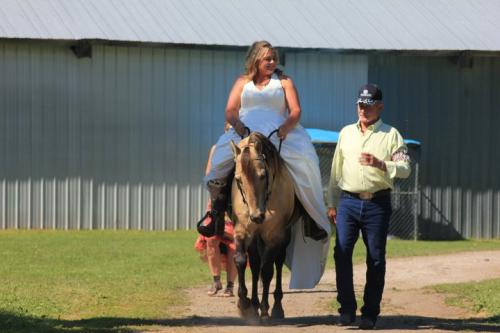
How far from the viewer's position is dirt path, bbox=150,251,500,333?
1068 cm

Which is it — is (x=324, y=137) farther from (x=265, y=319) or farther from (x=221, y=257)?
(x=265, y=319)

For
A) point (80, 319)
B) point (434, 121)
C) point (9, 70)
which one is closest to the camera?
point (80, 319)

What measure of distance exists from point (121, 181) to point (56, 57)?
3117 mm

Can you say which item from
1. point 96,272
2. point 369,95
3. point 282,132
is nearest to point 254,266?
point 282,132

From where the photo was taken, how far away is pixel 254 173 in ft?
35.2

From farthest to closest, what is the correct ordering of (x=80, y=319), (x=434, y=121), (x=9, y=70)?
(x=434, y=121) → (x=9, y=70) → (x=80, y=319)

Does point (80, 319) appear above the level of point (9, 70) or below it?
below

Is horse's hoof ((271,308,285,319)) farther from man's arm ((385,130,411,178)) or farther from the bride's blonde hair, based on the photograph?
the bride's blonde hair

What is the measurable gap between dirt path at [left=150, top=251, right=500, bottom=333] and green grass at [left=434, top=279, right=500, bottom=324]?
0.53 ft

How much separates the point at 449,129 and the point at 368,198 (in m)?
17.6

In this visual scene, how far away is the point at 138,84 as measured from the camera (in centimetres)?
2620

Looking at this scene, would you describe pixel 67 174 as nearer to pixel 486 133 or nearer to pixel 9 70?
pixel 9 70

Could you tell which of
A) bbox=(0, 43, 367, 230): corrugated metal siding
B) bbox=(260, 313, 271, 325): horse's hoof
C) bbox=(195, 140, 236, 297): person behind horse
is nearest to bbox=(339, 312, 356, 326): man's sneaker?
bbox=(260, 313, 271, 325): horse's hoof

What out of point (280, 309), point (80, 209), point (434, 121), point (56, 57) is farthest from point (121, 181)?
point (280, 309)
